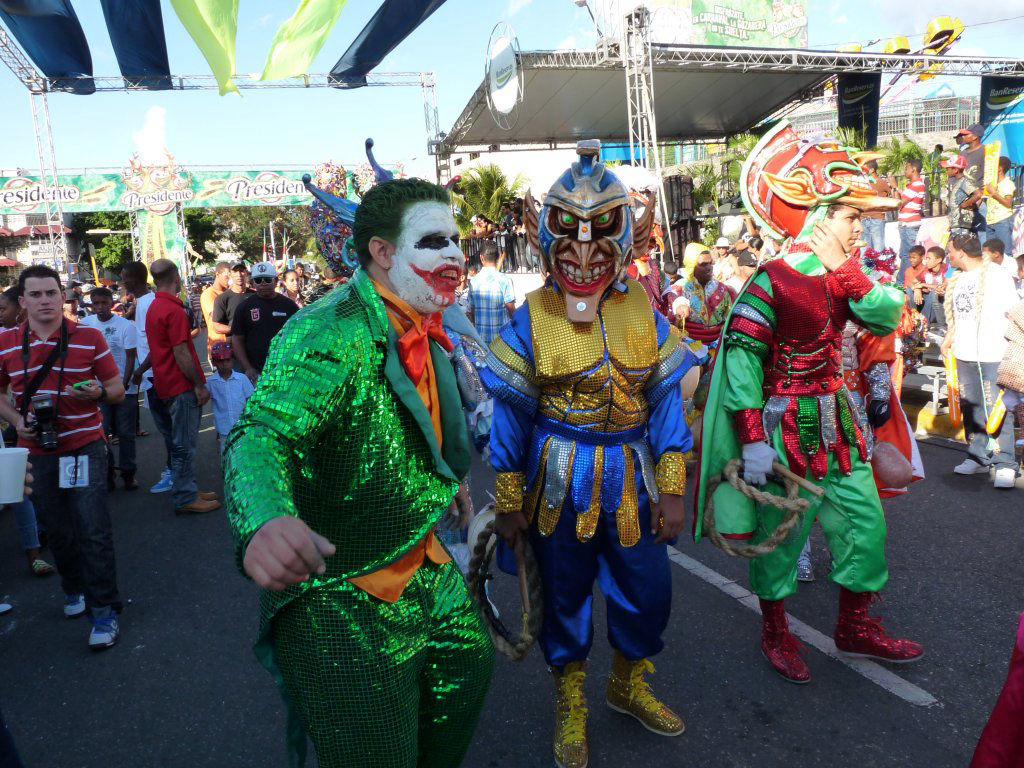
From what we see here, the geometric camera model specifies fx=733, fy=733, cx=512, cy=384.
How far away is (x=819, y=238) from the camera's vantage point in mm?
3008

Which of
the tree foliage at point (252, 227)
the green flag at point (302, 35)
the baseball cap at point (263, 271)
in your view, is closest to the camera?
the green flag at point (302, 35)

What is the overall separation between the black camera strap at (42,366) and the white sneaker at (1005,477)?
5954mm

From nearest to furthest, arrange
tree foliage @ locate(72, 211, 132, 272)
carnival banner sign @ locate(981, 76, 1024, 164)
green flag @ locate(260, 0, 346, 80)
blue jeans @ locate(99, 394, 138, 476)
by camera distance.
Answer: green flag @ locate(260, 0, 346, 80), blue jeans @ locate(99, 394, 138, 476), carnival banner sign @ locate(981, 76, 1024, 164), tree foliage @ locate(72, 211, 132, 272)

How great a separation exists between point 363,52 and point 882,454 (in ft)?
37.4

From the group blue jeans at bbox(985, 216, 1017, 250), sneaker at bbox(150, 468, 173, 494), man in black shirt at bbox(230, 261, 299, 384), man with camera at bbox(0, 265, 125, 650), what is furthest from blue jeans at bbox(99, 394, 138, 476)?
blue jeans at bbox(985, 216, 1017, 250)

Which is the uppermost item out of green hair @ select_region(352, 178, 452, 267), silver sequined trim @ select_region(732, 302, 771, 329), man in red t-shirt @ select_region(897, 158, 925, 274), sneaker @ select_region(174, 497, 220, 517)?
man in red t-shirt @ select_region(897, 158, 925, 274)

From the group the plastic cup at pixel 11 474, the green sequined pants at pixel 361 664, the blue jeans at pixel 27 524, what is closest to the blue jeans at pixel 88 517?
the blue jeans at pixel 27 524

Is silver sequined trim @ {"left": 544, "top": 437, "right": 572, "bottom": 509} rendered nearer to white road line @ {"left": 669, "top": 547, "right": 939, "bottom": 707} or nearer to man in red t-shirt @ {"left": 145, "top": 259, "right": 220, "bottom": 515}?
white road line @ {"left": 669, "top": 547, "right": 939, "bottom": 707}

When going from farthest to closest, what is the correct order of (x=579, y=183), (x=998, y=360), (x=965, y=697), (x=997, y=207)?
(x=997, y=207) < (x=998, y=360) < (x=965, y=697) < (x=579, y=183)

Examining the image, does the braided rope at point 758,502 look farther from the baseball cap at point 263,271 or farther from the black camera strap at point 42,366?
the baseball cap at point 263,271

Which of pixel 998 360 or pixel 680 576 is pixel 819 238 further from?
pixel 998 360

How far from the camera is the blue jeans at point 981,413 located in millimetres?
5242

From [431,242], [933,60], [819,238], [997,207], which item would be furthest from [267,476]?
[933,60]

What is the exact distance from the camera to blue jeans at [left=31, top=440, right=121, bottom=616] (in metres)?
3.72
